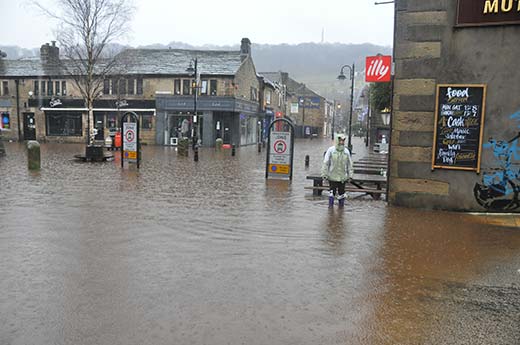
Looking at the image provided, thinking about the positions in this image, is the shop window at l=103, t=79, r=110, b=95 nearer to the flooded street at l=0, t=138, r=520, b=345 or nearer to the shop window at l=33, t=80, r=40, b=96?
the shop window at l=33, t=80, r=40, b=96

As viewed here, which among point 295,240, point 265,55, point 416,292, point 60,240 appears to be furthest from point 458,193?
point 265,55

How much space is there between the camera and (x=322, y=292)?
5129 mm

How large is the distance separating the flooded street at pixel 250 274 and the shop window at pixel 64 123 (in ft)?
100.0

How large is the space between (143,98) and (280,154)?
2536 centimetres

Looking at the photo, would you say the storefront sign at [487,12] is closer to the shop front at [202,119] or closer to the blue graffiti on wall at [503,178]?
the blue graffiti on wall at [503,178]

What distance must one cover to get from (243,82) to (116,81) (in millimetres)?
10383

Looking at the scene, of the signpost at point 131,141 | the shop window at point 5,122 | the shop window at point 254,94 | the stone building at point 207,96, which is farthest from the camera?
the shop window at point 254,94

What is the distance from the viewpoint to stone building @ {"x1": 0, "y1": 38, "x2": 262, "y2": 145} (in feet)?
123

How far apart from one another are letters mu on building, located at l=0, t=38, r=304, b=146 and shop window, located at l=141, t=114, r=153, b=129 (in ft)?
0.27

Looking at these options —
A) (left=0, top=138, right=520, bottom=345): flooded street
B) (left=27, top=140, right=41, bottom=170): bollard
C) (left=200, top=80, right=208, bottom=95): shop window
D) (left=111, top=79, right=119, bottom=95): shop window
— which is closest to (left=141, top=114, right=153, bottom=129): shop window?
(left=111, top=79, right=119, bottom=95): shop window

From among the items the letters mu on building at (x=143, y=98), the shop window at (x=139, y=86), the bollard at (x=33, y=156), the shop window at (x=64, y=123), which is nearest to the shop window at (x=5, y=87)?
the letters mu on building at (x=143, y=98)

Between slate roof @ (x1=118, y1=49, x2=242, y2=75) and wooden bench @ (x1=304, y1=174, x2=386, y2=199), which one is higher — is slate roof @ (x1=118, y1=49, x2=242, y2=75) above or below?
above

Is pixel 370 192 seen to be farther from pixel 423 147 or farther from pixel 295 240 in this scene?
pixel 295 240

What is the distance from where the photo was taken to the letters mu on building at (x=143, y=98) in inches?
1475
